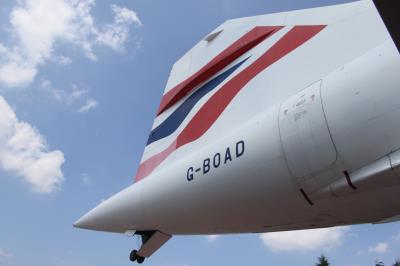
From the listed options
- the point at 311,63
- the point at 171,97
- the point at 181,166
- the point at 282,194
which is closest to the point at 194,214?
the point at 181,166

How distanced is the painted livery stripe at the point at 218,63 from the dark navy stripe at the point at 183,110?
15 centimetres

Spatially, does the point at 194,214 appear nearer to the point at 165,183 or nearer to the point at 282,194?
the point at 165,183

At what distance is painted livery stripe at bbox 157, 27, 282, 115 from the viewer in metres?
5.57

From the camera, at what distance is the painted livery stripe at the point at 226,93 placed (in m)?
4.87

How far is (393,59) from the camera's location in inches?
Result: 126

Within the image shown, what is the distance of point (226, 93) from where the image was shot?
225 inches

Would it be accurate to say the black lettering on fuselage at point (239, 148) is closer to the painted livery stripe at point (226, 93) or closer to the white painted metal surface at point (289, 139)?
the white painted metal surface at point (289, 139)

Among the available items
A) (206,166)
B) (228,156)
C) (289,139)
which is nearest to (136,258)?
(206,166)

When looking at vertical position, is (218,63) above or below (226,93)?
above

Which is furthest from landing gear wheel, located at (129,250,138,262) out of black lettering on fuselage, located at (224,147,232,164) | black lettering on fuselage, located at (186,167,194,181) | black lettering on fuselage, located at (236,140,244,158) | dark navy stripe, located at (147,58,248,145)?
black lettering on fuselage, located at (236,140,244,158)

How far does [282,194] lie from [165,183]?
196cm

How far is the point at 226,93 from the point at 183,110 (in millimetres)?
1205

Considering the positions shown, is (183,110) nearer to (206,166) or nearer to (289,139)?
(206,166)

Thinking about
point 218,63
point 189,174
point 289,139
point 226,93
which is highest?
point 218,63
